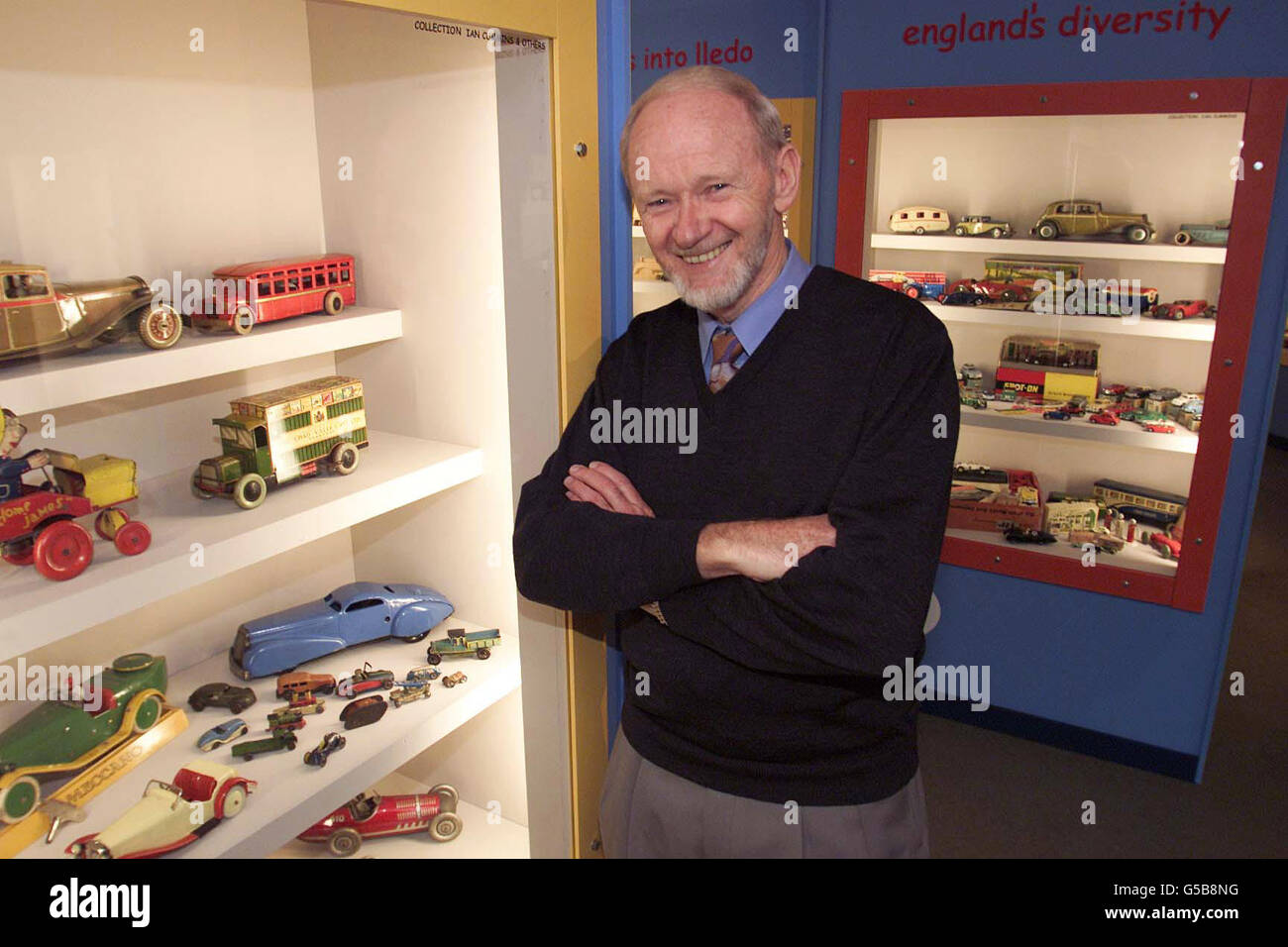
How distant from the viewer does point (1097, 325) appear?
332 cm

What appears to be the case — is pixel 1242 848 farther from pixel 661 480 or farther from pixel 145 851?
pixel 145 851

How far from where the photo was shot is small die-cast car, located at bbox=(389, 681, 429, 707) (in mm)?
1876

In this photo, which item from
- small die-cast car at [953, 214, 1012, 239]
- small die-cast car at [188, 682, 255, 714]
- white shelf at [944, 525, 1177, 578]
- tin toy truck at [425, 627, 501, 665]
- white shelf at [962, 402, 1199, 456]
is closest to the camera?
small die-cast car at [188, 682, 255, 714]

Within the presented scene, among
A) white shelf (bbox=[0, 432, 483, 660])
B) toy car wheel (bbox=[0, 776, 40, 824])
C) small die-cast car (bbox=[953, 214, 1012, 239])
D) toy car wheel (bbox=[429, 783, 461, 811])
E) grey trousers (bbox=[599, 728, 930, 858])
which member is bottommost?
toy car wheel (bbox=[429, 783, 461, 811])

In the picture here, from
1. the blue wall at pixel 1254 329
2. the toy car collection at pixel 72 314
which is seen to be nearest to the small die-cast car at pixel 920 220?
the blue wall at pixel 1254 329

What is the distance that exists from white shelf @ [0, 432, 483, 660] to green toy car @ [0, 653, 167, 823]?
0.64 ft

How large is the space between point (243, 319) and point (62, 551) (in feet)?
1.64

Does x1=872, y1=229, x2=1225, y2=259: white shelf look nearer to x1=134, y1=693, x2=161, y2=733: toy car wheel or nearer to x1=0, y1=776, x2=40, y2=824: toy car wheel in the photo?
x1=134, y1=693, x2=161, y2=733: toy car wheel

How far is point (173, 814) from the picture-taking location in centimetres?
147

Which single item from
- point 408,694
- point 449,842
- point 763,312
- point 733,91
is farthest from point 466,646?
point 733,91

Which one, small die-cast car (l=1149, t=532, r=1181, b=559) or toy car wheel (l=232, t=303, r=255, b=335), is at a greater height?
toy car wheel (l=232, t=303, r=255, b=335)

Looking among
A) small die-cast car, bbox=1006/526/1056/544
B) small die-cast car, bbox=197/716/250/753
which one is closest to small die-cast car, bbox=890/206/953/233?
small die-cast car, bbox=1006/526/1056/544

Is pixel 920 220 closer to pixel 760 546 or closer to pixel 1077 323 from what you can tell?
pixel 1077 323
